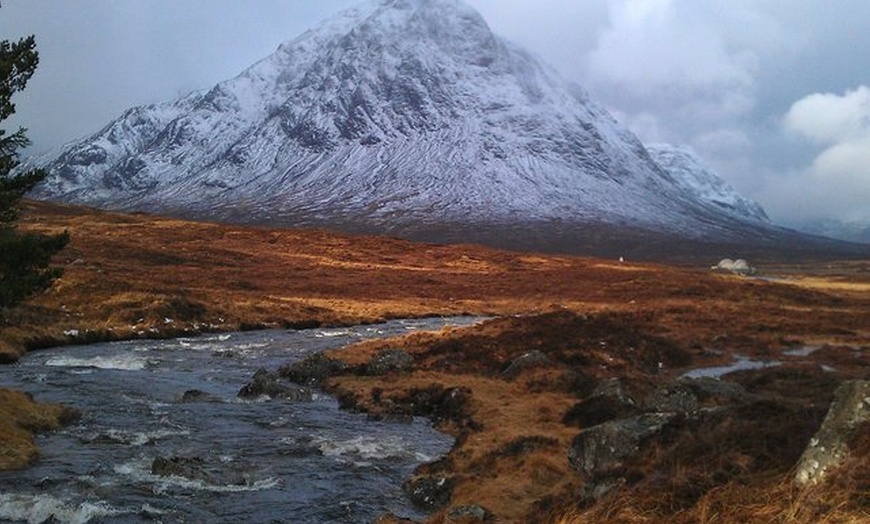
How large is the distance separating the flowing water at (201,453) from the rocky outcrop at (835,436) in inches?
351

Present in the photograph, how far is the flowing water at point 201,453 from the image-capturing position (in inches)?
591

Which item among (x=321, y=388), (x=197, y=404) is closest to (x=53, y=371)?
(x=197, y=404)

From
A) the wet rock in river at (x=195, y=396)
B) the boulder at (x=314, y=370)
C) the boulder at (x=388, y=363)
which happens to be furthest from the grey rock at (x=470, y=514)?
the boulder at (x=388, y=363)

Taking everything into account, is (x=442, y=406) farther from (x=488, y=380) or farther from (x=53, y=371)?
(x=53, y=371)

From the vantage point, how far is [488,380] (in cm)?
2938

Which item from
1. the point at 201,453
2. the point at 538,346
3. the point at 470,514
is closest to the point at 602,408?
the point at 470,514

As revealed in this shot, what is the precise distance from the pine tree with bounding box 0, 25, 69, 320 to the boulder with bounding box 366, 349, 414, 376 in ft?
53.2

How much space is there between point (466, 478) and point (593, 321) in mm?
25605

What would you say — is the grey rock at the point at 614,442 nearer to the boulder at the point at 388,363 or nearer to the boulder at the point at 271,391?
the boulder at the point at 271,391

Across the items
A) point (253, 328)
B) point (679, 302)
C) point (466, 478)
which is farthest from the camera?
point (679, 302)

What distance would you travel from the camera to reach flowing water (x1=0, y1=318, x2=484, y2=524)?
15000mm

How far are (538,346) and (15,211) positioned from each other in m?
25.0

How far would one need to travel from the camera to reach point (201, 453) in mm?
18984

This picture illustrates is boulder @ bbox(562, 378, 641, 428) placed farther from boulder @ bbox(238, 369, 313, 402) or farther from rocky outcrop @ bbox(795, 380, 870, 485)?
boulder @ bbox(238, 369, 313, 402)
